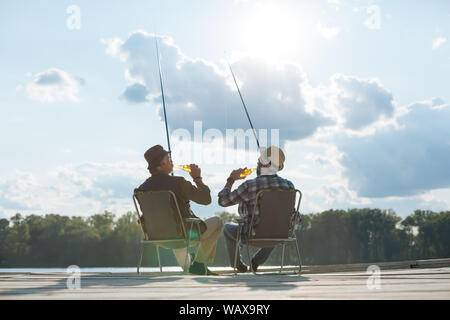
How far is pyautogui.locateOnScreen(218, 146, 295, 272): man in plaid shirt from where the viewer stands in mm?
5402

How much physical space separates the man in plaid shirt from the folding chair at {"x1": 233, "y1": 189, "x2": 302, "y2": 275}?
7cm

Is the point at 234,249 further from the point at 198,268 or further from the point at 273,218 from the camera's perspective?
the point at 198,268

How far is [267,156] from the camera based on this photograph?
552 cm

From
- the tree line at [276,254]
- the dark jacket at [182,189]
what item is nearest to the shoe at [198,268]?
the dark jacket at [182,189]

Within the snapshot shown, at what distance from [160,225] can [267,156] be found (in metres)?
1.27

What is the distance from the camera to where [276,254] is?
65.1 m

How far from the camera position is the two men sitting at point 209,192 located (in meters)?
4.99

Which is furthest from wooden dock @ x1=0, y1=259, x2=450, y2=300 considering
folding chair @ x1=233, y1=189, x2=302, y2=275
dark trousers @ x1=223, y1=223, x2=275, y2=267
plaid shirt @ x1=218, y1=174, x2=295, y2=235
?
dark trousers @ x1=223, y1=223, x2=275, y2=267

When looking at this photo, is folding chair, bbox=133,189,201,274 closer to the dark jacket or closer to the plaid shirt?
the dark jacket

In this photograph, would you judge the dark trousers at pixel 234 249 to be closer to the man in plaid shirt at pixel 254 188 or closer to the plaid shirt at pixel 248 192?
the man in plaid shirt at pixel 254 188
